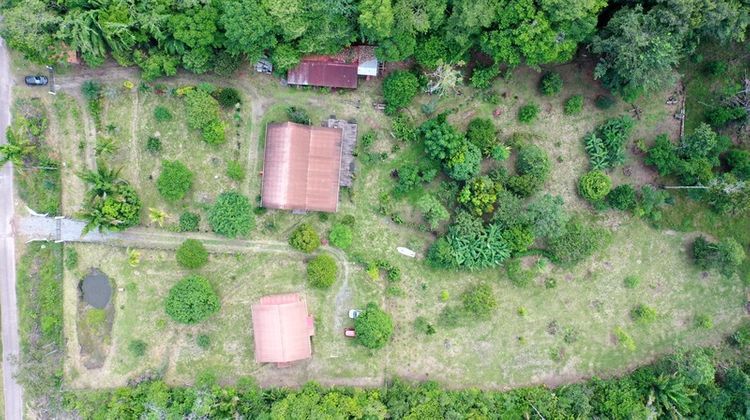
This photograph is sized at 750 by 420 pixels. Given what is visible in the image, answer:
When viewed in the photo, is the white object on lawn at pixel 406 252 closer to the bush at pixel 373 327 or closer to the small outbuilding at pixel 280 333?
the bush at pixel 373 327

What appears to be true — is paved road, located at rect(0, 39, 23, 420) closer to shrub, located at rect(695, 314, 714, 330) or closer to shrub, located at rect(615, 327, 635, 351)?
shrub, located at rect(615, 327, 635, 351)

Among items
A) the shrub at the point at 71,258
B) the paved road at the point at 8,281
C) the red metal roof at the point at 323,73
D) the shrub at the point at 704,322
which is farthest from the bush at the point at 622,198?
the paved road at the point at 8,281

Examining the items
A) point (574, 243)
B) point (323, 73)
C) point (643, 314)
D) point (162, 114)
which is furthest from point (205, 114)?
point (643, 314)

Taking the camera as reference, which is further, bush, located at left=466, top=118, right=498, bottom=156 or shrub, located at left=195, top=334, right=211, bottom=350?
shrub, located at left=195, top=334, right=211, bottom=350

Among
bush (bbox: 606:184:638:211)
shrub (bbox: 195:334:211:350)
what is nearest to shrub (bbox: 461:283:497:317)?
bush (bbox: 606:184:638:211)

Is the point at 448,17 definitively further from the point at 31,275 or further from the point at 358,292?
the point at 31,275
